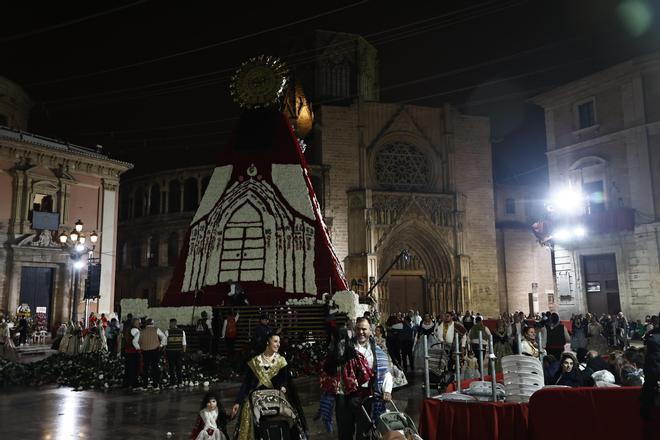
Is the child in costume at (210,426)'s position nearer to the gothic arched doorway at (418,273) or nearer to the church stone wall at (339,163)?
the church stone wall at (339,163)

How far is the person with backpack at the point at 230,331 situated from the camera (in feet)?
A: 44.2

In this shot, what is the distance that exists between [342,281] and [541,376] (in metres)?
10.9

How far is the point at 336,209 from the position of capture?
92.1 feet

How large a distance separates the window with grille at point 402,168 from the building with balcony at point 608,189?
6.45 m

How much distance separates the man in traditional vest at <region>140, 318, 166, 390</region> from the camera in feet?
35.9

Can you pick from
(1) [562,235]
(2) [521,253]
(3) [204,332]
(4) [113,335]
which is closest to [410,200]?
(1) [562,235]

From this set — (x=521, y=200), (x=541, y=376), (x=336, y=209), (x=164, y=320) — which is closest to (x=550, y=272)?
(x=521, y=200)

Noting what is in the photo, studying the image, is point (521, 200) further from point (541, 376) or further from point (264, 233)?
point (541, 376)

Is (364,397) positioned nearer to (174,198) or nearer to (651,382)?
(651,382)

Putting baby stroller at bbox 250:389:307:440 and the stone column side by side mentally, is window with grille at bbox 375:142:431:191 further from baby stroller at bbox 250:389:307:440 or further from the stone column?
baby stroller at bbox 250:389:307:440

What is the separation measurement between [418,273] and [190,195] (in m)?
13.3

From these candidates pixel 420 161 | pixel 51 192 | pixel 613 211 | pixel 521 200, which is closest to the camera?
pixel 613 211

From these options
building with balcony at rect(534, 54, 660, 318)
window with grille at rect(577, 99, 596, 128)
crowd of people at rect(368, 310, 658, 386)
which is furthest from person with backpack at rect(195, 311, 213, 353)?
window with grille at rect(577, 99, 596, 128)

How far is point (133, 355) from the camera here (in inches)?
442
